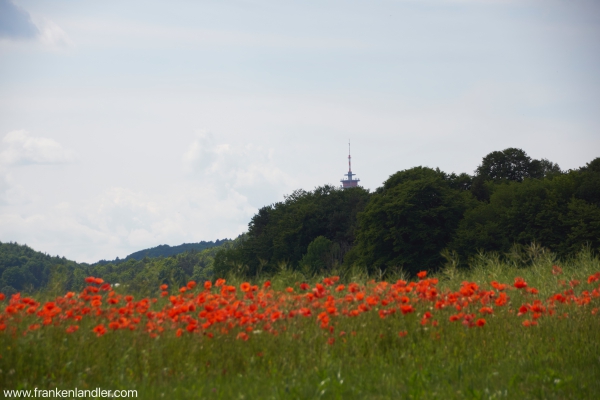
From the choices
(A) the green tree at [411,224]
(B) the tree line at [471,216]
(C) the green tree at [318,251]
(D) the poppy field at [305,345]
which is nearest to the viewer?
(D) the poppy field at [305,345]

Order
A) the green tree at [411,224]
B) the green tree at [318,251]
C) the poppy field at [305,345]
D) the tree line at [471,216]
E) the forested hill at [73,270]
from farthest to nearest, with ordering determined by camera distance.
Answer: the green tree at [318,251]
the green tree at [411,224]
the tree line at [471,216]
the forested hill at [73,270]
the poppy field at [305,345]

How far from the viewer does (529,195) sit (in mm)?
40750

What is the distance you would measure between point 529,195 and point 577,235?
183 inches

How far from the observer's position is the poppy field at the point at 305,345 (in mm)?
6137

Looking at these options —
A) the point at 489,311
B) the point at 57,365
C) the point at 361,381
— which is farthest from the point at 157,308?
the point at 489,311

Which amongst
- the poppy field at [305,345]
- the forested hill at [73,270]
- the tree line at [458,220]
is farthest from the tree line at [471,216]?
the poppy field at [305,345]

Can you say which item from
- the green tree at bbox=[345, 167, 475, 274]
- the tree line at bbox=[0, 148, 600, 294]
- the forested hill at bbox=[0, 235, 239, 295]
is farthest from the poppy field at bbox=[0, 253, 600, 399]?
the green tree at bbox=[345, 167, 475, 274]

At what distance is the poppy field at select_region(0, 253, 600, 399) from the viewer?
6.14 metres

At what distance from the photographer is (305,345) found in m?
7.18

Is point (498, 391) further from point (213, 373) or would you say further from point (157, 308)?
point (157, 308)

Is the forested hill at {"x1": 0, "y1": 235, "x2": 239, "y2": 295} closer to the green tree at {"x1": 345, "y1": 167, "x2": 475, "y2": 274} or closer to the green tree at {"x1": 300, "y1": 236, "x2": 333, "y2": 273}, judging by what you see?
the green tree at {"x1": 300, "y1": 236, "x2": 333, "y2": 273}

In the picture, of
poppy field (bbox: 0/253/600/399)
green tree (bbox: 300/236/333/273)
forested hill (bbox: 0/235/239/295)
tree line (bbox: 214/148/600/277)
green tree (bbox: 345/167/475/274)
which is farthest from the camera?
green tree (bbox: 300/236/333/273)

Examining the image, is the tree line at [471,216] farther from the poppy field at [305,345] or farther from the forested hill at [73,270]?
the poppy field at [305,345]

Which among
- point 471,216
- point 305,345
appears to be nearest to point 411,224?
point 471,216
